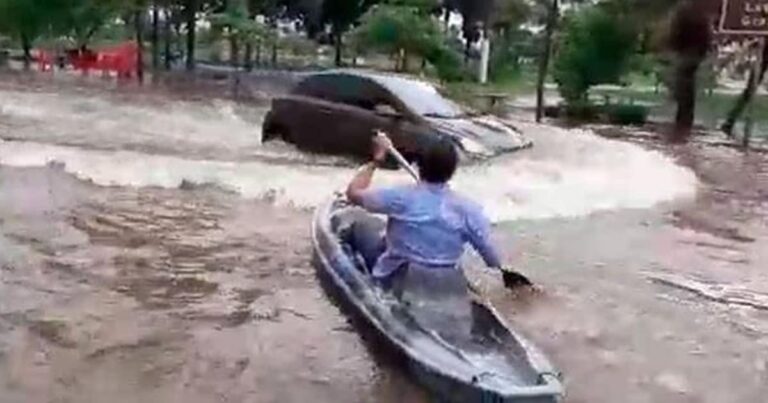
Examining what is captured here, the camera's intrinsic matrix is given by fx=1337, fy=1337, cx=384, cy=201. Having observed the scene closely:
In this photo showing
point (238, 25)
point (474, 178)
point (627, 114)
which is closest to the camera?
point (474, 178)

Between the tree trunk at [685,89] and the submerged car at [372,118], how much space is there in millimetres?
12259

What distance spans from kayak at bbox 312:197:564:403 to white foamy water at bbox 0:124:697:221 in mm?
6195

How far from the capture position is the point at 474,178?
16359mm

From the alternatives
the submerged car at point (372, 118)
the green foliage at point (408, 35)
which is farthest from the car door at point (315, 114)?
the green foliage at point (408, 35)

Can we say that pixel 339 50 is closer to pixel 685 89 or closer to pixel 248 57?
pixel 248 57

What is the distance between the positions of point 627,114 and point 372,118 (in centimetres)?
1589

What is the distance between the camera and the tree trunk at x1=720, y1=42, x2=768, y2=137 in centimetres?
2866

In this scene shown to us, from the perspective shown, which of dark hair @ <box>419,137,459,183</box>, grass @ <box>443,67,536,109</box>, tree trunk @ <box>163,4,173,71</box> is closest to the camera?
dark hair @ <box>419,137,459,183</box>

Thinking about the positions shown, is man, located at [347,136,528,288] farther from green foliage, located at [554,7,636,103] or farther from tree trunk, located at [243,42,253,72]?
tree trunk, located at [243,42,253,72]

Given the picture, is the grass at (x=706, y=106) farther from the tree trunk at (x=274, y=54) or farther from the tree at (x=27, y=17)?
the tree at (x=27, y=17)

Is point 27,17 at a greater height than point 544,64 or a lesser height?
greater

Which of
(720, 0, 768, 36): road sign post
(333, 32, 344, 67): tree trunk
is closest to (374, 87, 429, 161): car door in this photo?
(720, 0, 768, 36): road sign post

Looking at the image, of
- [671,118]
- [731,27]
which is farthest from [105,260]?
[671,118]

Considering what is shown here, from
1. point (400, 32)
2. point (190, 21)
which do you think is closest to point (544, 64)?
point (400, 32)
